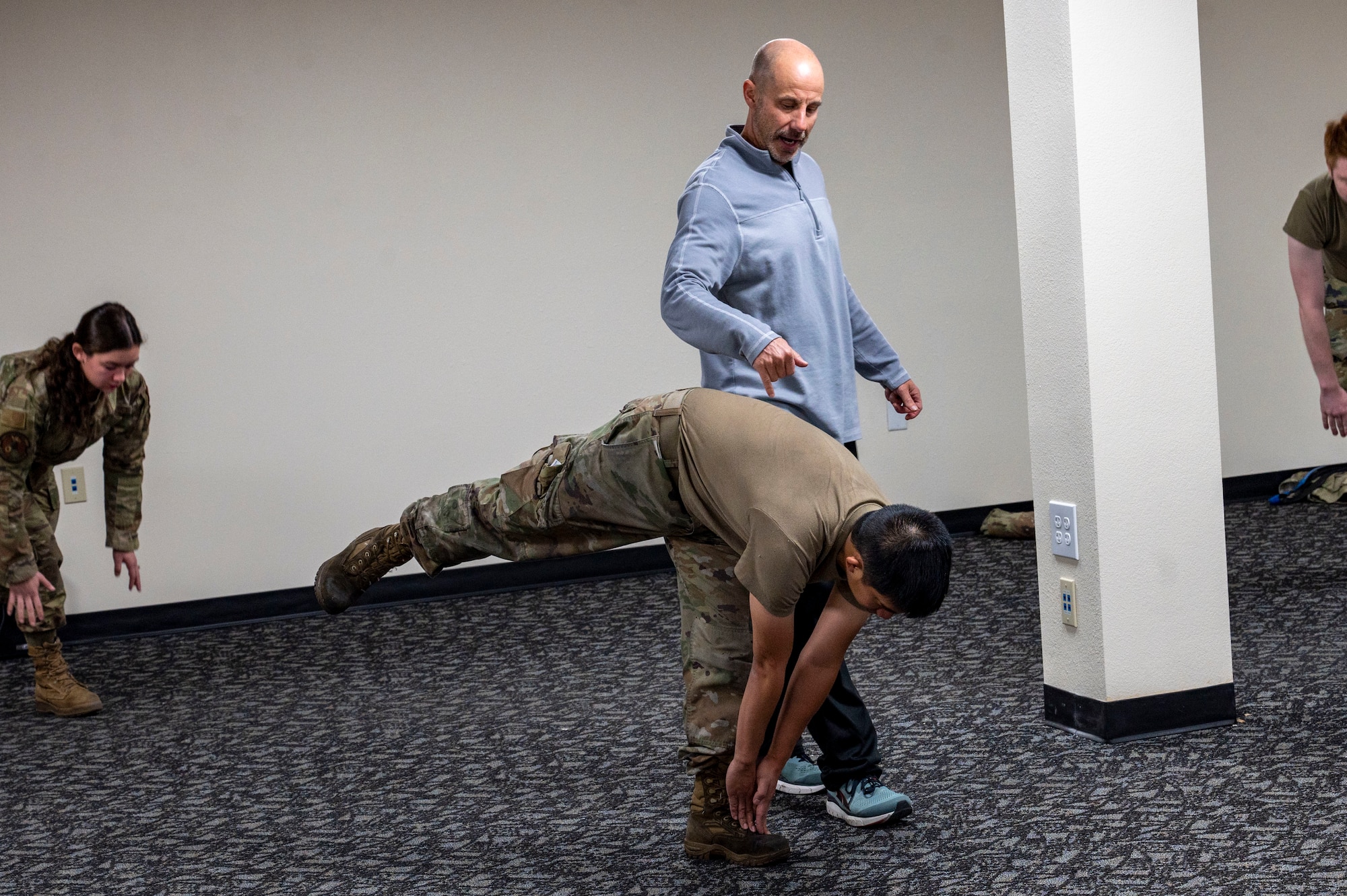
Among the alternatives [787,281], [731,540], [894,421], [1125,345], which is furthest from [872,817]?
[894,421]

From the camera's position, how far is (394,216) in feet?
16.1

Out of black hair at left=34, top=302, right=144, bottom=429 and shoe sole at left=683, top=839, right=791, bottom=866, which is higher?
black hair at left=34, top=302, right=144, bottom=429

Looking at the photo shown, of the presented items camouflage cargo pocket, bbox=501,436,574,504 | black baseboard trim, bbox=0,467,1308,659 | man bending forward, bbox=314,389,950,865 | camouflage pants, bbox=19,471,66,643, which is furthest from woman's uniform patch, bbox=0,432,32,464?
camouflage cargo pocket, bbox=501,436,574,504

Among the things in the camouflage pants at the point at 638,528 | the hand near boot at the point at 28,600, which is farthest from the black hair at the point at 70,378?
the camouflage pants at the point at 638,528

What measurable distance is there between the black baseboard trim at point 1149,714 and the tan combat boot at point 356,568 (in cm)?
148

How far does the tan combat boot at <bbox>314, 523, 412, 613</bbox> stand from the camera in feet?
8.93

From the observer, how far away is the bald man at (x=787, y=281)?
2252 mm

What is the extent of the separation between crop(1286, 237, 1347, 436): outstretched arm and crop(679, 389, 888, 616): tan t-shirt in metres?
2.00

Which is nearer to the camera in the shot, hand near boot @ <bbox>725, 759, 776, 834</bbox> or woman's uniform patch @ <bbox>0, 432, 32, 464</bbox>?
hand near boot @ <bbox>725, 759, 776, 834</bbox>

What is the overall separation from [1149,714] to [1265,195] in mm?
3790

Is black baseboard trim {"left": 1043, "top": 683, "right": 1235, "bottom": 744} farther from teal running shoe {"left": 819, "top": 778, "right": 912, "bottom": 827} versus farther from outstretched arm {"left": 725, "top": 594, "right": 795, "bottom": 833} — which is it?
outstretched arm {"left": 725, "top": 594, "right": 795, "bottom": 833}

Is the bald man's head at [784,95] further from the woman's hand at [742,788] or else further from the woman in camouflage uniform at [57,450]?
the woman in camouflage uniform at [57,450]

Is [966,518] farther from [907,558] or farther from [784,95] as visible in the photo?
[907,558]

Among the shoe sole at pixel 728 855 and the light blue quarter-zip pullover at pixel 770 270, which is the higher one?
the light blue quarter-zip pullover at pixel 770 270
